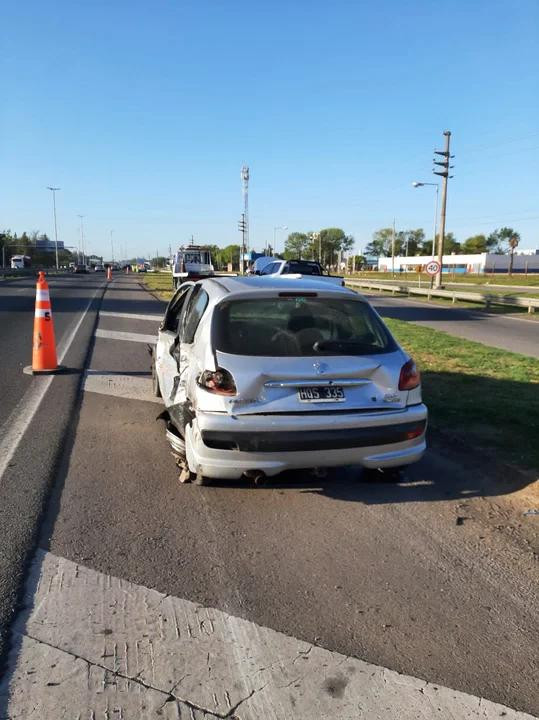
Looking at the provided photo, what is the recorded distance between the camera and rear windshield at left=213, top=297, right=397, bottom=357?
4391mm

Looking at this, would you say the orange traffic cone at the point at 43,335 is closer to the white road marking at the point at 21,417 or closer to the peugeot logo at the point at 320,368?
the white road marking at the point at 21,417

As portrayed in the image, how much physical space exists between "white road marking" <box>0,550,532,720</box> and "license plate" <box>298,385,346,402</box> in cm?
161

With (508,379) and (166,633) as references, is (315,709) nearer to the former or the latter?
(166,633)

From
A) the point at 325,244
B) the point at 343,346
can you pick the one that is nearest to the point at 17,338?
the point at 343,346

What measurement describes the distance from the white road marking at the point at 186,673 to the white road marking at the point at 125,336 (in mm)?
9550

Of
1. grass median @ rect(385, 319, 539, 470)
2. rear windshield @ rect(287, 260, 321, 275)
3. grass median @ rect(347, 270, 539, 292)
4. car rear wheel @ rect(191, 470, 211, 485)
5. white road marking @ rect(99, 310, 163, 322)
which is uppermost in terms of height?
rear windshield @ rect(287, 260, 321, 275)

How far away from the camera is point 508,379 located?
8844 mm

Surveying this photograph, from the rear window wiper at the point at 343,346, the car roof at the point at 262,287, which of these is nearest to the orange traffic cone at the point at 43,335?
the car roof at the point at 262,287

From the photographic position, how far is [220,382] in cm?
414

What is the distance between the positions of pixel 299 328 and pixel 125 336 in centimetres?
929

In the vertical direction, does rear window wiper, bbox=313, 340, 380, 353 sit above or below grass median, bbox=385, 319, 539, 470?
above

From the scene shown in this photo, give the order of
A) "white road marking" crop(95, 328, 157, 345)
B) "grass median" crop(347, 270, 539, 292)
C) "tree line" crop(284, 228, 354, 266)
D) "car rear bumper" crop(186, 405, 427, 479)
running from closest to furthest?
1. "car rear bumper" crop(186, 405, 427, 479)
2. "white road marking" crop(95, 328, 157, 345)
3. "grass median" crop(347, 270, 539, 292)
4. "tree line" crop(284, 228, 354, 266)

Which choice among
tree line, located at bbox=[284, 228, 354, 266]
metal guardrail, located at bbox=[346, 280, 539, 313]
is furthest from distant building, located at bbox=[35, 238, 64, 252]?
metal guardrail, located at bbox=[346, 280, 539, 313]

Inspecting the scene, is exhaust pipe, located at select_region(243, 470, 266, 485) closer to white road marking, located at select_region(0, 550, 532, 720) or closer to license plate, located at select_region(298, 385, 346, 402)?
license plate, located at select_region(298, 385, 346, 402)
